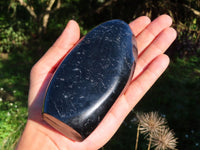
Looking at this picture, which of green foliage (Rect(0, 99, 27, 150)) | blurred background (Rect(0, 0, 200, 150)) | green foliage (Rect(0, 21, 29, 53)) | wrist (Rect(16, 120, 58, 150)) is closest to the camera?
wrist (Rect(16, 120, 58, 150))

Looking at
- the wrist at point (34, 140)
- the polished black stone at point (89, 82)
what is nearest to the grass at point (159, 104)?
the wrist at point (34, 140)

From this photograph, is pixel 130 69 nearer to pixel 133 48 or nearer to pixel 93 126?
pixel 133 48

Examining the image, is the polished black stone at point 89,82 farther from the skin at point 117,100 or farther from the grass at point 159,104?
the grass at point 159,104

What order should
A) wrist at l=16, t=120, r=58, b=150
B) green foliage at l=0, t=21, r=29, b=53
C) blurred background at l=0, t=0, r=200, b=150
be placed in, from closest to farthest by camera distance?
wrist at l=16, t=120, r=58, b=150, blurred background at l=0, t=0, r=200, b=150, green foliage at l=0, t=21, r=29, b=53

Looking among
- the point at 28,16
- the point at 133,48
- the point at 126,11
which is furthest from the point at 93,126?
the point at 28,16

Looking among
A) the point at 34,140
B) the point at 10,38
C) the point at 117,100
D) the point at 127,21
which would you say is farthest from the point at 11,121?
the point at 10,38

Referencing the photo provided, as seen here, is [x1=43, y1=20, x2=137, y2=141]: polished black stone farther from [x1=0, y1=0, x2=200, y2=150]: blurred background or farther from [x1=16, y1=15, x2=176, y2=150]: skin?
[x1=0, y1=0, x2=200, y2=150]: blurred background

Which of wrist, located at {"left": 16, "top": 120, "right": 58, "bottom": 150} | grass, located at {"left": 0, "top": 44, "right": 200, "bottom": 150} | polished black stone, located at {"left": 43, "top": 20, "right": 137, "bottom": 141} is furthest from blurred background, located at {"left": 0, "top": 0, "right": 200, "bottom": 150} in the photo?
polished black stone, located at {"left": 43, "top": 20, "right": 137, "bottom": 141}

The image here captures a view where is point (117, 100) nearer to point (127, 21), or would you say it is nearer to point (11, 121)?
point (11, 121)
